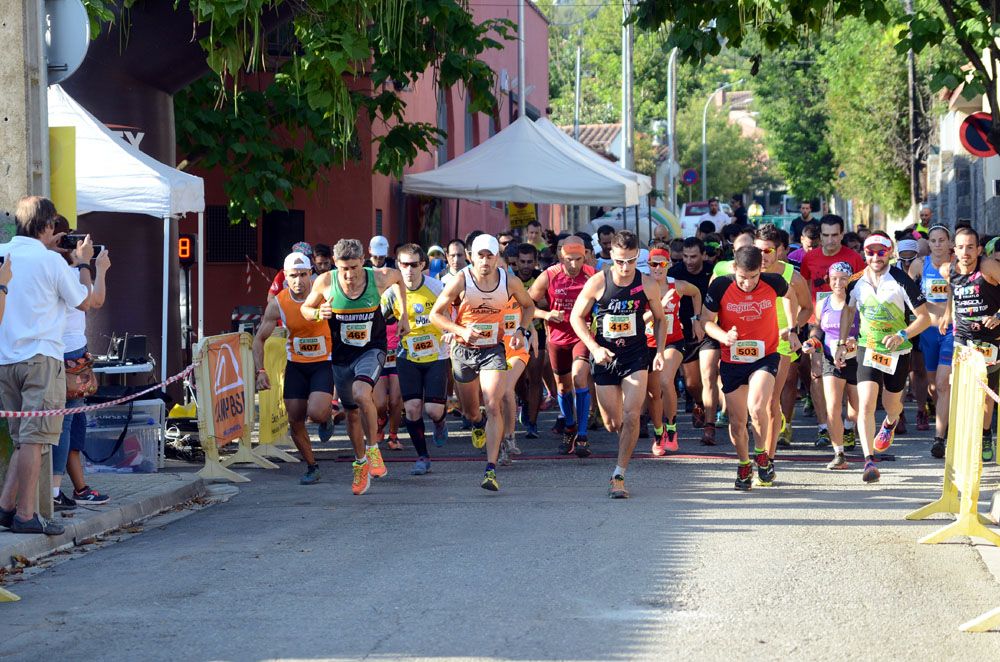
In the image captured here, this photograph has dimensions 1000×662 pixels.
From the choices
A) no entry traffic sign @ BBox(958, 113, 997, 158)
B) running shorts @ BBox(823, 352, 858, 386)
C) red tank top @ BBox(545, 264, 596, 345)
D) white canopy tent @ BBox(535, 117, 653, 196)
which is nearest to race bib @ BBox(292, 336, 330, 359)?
red tank top @ BBox(545, 264, 596, 345)

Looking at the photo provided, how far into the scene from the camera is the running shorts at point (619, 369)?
11.1 metres

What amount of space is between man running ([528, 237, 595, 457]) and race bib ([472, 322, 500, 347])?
1.32 m

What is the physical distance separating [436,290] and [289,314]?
1.81m

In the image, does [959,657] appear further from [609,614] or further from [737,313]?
[737,313]

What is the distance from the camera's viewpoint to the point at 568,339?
44.8 ft

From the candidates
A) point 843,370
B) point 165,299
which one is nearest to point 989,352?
point 843,370

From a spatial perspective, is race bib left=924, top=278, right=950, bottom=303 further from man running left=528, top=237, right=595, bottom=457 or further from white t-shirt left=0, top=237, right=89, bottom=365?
white t-shirt left=0, top=237, right=89, bottom=365

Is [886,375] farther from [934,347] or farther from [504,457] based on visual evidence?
[504,457]

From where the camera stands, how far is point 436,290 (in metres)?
13.2

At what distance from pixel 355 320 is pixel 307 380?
2.33ft

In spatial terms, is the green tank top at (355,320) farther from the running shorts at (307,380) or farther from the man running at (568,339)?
the man running at (568,339)

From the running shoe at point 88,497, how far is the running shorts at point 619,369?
3690 millimetres

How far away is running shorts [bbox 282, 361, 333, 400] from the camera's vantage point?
1173 cm

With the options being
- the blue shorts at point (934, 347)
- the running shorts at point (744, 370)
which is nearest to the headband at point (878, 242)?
the running shorts at point (744, 370)
